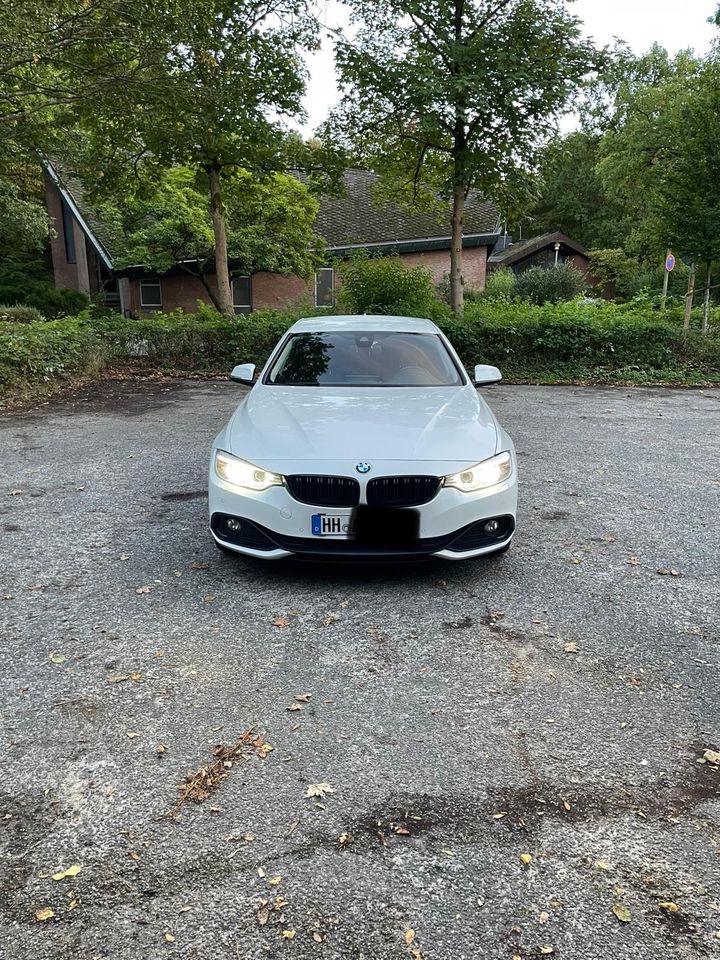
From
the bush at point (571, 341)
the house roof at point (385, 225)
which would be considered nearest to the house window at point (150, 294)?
the house roof at point (385, 225)

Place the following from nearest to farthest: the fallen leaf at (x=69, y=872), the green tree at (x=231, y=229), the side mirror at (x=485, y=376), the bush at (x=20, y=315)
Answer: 1. the fallen leaf at (x=69, y=872)
2. the side mirror at (x=485, y=376)
3. the bush at (x=20, y=315)
4. the green tree at (x=231, y=229)

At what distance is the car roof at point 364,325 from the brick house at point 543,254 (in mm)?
34919

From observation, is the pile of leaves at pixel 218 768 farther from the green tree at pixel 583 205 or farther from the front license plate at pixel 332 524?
the green tree at pixel 583 205

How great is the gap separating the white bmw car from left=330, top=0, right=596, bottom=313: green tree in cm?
996

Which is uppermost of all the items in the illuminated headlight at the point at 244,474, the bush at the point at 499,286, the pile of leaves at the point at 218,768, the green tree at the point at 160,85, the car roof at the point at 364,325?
the green tree at the point at 160,85

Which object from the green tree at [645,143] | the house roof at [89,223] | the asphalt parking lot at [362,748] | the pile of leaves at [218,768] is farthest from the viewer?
the house roof at [89,223]

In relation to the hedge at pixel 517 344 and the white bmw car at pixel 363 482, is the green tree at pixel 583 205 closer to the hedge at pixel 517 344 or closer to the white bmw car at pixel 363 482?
the hedge at pixel 517 344

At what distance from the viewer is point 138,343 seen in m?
13.8

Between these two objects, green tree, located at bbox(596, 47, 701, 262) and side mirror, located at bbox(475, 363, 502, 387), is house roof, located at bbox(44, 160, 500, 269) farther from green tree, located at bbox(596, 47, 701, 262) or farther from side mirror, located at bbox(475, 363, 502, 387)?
side mirror, located at bbox(475, 363, 502, 387)

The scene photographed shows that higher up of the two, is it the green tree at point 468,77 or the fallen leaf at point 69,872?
the green tree at point 468,77

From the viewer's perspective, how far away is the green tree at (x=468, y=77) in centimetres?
1218

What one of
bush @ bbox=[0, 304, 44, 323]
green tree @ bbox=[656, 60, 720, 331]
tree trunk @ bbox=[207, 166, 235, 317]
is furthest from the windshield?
bush @ bbox=[0, 304, 44, 323]

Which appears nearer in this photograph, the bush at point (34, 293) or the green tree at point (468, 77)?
the green tree at point (468, 77)

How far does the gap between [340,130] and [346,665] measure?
13642mm
